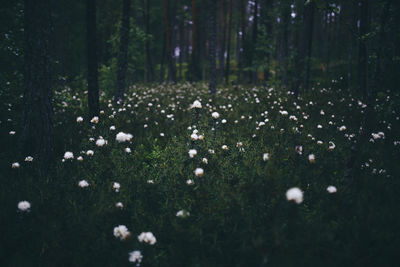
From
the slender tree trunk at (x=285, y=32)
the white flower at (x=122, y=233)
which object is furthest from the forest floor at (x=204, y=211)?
the slender tree trunk at (x=285, y=32)

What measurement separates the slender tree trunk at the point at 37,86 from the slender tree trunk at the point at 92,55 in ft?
9.33

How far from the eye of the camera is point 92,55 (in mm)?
6742

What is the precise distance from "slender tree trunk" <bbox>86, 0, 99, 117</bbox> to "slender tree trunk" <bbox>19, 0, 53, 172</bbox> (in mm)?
2843

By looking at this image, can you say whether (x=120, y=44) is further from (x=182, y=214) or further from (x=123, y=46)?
(x=182, y=214)

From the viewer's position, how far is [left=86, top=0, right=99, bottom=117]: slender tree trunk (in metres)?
6.35

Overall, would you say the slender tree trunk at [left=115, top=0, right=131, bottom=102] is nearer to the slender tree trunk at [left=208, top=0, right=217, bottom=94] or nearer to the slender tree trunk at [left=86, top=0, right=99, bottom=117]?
the slender tree trunk at [left=86, top=0, right=99, bottom=117]

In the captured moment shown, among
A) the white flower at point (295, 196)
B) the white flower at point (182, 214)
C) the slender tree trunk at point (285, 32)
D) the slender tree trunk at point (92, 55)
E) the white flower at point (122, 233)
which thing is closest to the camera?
the white flower at point (295, 196)

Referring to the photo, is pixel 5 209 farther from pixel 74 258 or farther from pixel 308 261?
pixel 308 261

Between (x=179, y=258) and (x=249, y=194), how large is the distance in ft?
3.88

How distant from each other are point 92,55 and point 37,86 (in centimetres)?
328

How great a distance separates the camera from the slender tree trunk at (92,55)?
6352 millimetres

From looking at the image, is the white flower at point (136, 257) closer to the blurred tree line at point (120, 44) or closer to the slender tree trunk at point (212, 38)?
the blurred tree line at point (120, 44)

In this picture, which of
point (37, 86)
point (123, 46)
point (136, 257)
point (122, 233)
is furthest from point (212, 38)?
point (136, 257)

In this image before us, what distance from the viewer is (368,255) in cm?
236
